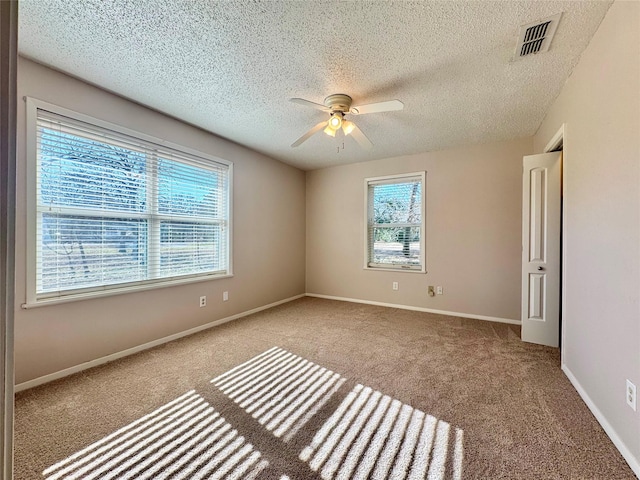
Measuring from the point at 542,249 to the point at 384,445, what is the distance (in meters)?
2.60

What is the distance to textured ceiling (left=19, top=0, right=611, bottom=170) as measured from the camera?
1618mm

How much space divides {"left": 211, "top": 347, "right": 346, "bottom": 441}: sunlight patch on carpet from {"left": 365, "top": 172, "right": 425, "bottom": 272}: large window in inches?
100

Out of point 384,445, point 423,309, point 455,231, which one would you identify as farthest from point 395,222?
point 384,445

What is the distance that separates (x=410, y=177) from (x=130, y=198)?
3746 millimetres

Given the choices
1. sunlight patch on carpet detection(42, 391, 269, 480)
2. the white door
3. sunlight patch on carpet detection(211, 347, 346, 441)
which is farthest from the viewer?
the white door

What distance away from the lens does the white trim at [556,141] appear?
95.8 inches

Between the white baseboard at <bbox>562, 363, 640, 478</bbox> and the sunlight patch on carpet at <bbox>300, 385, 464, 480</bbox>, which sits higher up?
the white baseboard at <bbox>562, 363, 640, 478</bbox>

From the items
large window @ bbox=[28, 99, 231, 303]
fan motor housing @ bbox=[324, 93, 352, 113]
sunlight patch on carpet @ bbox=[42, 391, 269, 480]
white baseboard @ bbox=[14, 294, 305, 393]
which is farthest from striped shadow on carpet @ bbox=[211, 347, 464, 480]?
fan motor housing @ bbox=[324, 93, 352, 113]

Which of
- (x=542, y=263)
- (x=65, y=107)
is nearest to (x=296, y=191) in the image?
(x=65, y=107)

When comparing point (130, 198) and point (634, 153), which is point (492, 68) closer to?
point (634, 153)

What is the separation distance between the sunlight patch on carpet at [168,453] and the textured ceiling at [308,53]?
8.18 ft

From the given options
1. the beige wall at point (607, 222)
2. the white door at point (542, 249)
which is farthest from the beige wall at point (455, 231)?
the beige wall at point (607, 222)

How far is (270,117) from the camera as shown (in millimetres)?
3004

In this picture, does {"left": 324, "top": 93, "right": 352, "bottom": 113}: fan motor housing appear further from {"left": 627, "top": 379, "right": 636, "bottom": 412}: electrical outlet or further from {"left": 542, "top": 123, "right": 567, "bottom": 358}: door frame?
{"left": 627, "top": 379, "right": 636, "bottom": 412}: electrical outlet
